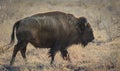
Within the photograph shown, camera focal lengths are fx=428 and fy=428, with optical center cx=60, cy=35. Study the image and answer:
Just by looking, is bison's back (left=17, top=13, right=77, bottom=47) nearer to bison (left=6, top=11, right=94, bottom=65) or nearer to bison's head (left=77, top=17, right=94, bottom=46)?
bison (left=6, top=11, right=94, bottom=65)

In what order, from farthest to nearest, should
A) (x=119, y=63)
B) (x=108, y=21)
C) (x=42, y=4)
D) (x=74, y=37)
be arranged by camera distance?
(x=42, y=4)
(x=108, y=21)
(x=74, y=37)
(x=119, y=63)

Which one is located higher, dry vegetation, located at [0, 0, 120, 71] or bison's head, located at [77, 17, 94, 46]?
bison's head, located at [77, 17, 94, 46]

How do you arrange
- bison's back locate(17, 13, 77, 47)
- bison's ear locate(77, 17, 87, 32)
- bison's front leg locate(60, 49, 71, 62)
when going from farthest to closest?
bison's ear locate(77, 17, 87, 32) < bison's front leg locate(60, 49, 71, 62) < bison's back locate(17, 13, 77, 47)

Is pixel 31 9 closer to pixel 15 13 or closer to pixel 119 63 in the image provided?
pixel 15 13

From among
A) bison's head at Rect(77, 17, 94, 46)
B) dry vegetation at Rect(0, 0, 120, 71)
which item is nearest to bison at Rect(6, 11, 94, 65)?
bison's head at Rect(77, 17, 94, 46)

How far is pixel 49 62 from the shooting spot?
417 inches

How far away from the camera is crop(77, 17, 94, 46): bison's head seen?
36.7 feet

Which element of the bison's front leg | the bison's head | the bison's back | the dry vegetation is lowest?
the dry vegetation

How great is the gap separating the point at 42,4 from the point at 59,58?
806cm

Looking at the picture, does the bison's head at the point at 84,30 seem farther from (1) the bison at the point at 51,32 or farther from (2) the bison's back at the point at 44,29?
(2) the bison's back at the point at 44,29

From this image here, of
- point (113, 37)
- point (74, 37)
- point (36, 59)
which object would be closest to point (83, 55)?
point (74, 37)

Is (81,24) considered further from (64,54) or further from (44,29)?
(44,29)

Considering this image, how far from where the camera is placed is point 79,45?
11766 millimetres

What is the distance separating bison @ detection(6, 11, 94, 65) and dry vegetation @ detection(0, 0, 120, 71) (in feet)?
1.28
